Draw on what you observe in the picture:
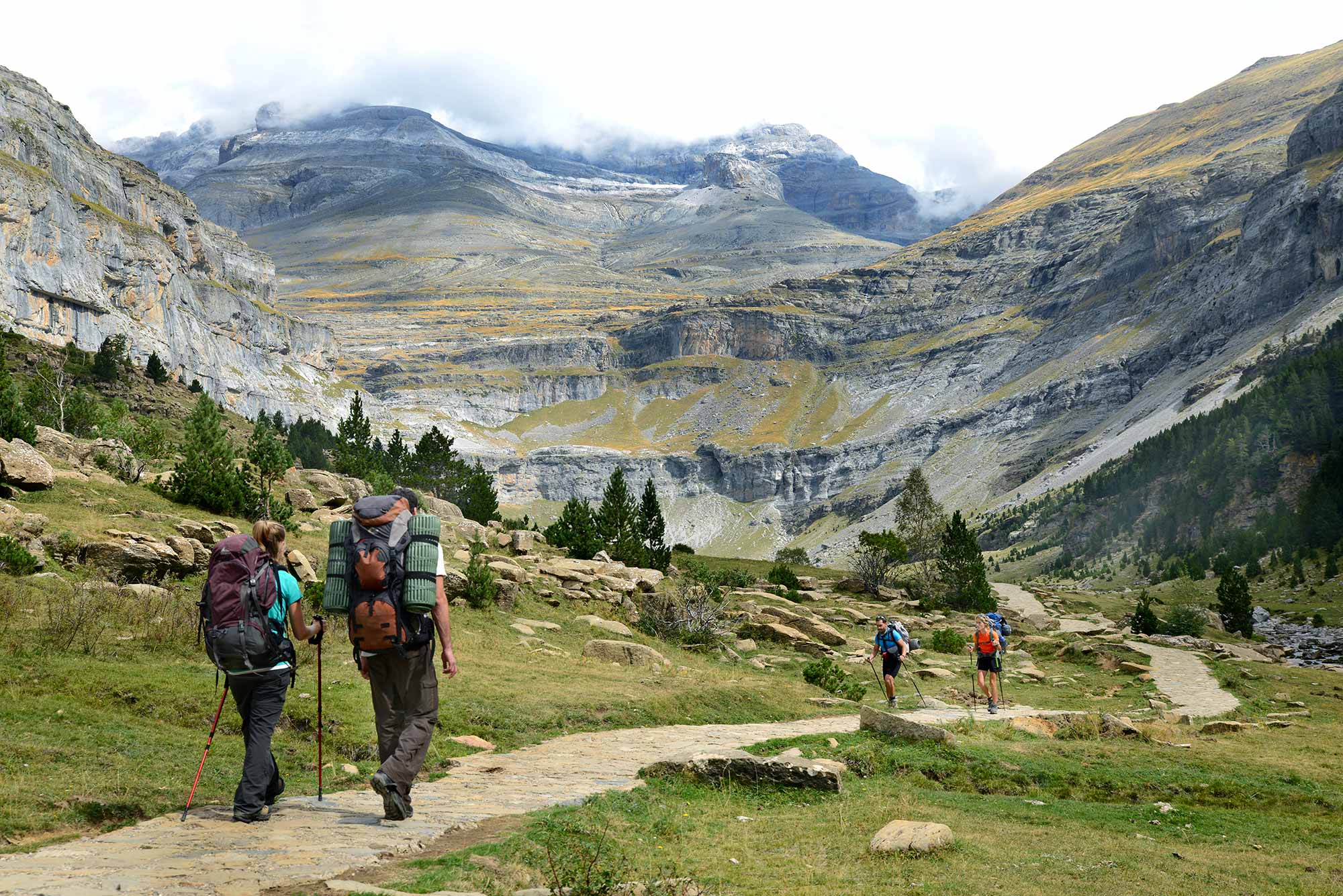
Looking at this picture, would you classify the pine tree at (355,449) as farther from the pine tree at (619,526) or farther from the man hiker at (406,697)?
the man hiker at (406,697)

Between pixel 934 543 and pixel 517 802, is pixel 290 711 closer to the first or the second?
pixel 517 802

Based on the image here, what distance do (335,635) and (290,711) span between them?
6.80 m

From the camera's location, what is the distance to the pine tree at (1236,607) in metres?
58.4

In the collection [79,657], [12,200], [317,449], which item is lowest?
[79,657]

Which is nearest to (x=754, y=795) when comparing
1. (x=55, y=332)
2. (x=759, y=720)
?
(x=759, y=720)

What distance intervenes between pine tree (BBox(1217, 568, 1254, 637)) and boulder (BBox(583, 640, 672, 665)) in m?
52.5

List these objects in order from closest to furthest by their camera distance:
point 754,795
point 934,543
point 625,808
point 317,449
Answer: point 625,808, point 754,795, point 934,543, point 317,449

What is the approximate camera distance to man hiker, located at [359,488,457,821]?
7820 millimetres

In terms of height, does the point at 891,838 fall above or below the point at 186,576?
below

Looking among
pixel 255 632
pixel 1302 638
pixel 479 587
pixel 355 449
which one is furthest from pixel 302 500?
pixel 1302 638

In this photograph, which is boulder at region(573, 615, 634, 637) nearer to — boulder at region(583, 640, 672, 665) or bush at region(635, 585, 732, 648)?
bush at region(635, 585, 732, 648)

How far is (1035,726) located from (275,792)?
44.9 feet

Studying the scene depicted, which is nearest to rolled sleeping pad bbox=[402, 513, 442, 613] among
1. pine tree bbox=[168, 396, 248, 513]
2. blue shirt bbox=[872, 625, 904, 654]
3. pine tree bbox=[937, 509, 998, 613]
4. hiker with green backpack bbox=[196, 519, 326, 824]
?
hiker with green backpack bbox=[196, 519, 326, 824]

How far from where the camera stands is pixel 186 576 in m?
19.2
